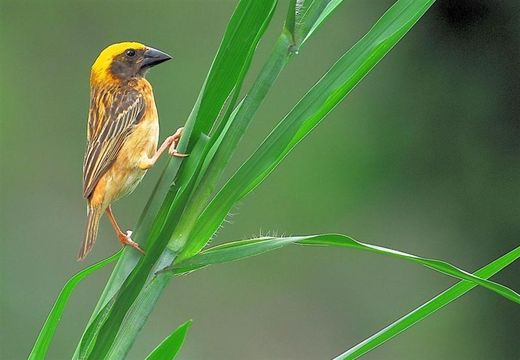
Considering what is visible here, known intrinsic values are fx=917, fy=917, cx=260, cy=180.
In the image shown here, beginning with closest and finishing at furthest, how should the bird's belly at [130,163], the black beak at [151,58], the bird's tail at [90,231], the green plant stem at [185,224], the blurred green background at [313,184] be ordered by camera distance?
the green plant stem at [185,224]
the bird's tail at [90,231]
the bird's belly at [130,163]
the black beak at [151,58]
the blurred green background at [313,184]

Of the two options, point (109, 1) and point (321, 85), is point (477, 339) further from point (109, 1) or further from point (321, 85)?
point (321, 85)

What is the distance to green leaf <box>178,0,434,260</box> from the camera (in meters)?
0.93

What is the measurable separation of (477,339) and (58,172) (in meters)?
2.72

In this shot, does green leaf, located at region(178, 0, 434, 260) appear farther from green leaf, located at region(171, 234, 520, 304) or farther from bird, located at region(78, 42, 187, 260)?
bird, located at region(78, 42, 187, 260)

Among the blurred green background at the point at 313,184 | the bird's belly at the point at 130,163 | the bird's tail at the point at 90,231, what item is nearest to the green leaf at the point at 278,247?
the bird's tail at the point at 90,231

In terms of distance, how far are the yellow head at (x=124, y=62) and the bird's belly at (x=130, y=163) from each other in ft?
0.86

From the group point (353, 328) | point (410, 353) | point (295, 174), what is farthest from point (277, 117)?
point (410, 353)

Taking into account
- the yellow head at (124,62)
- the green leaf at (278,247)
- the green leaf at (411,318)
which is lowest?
the green leaf at (411,318)

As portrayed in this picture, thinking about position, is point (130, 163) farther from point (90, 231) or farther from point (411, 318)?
point (411, 318)

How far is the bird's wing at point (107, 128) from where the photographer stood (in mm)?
1804

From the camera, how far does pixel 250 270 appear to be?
5.22m

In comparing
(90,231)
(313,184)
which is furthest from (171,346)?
(313,184)

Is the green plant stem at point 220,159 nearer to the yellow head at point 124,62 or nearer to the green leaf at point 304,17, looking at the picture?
the green leaf at point 304,17

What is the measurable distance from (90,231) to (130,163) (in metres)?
0.16
